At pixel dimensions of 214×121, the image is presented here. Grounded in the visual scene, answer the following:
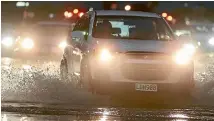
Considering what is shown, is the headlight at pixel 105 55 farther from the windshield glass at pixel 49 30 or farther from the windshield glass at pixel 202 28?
the windshield glass at pixel 202 28

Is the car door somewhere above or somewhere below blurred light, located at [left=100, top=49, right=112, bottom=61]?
above

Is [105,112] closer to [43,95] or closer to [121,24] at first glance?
[43,95]

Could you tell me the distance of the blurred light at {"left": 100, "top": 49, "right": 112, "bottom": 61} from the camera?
1138 centimetres

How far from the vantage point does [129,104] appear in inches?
435

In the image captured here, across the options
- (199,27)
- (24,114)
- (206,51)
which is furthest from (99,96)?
(199,27)

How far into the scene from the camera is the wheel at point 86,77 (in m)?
11.6

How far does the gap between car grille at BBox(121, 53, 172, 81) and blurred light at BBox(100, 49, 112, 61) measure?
0.28 m

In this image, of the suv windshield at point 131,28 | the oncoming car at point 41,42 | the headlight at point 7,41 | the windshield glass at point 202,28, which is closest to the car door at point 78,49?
the suv windshield at point 131,28

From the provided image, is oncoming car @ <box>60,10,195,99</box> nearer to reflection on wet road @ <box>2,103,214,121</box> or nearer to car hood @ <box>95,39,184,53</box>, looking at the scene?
car hood @ <box>95,39,184,53</box>

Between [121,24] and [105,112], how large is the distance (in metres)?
3.62

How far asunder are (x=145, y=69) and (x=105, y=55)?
0.73 metres

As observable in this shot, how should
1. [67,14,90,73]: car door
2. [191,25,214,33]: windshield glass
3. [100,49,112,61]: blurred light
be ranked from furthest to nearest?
[191,25,214,33]: windshield glass
[67,14,90,73]: car door
[100,49,112,61]: blurred light

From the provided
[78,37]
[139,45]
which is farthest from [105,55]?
[78,37]

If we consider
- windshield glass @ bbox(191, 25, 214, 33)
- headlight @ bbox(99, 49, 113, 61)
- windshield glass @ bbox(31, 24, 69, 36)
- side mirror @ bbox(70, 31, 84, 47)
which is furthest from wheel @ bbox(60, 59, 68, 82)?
windshield glass @ bbox(191, 25, 214, 33)
